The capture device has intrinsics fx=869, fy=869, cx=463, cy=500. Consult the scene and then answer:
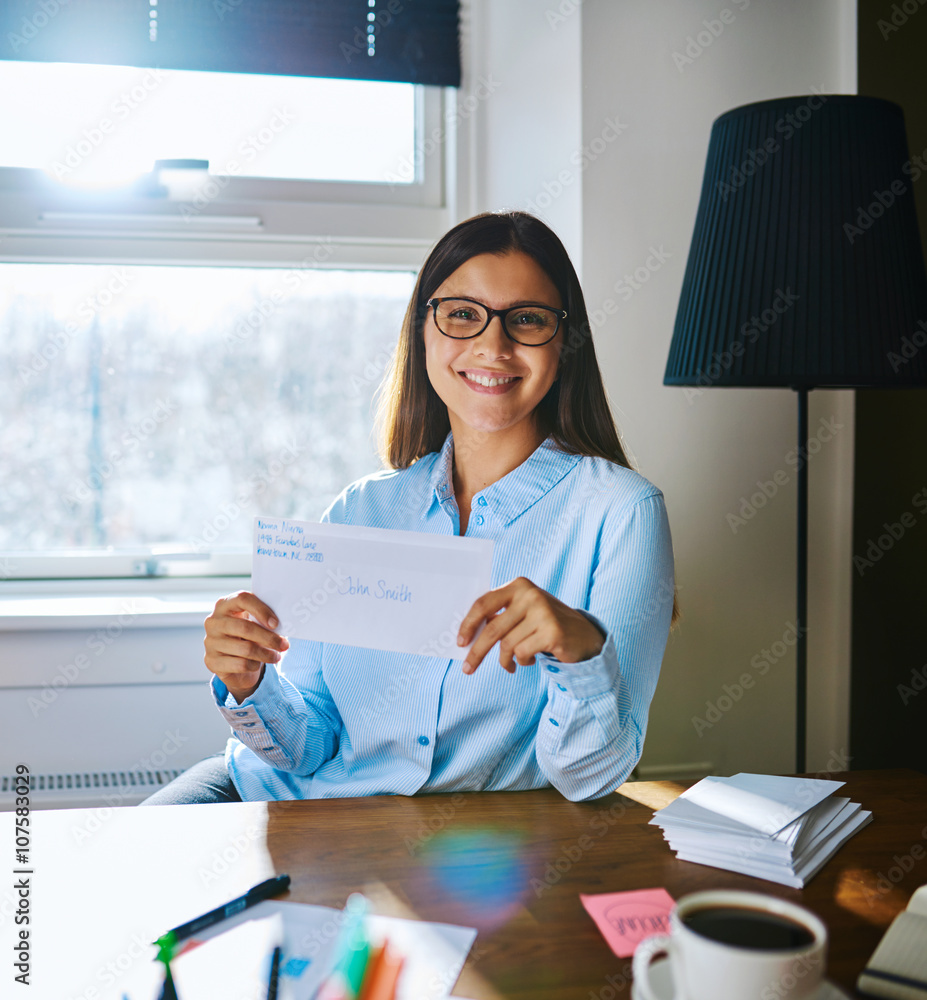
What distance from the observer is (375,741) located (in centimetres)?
117

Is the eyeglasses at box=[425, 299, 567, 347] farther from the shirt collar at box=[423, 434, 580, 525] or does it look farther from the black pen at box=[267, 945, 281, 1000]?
the black pen at box=[267, 945, 281, 1000]

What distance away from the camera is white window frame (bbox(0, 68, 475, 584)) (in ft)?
6.97

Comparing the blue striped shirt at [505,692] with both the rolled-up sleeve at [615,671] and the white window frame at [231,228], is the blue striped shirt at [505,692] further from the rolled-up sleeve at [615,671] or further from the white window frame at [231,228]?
the white window frame at [231,228]

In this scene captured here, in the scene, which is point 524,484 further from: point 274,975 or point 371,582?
point 274,975

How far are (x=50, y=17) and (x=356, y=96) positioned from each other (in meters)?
0.74

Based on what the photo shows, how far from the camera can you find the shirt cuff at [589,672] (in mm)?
924

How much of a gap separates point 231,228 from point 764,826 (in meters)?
1.90

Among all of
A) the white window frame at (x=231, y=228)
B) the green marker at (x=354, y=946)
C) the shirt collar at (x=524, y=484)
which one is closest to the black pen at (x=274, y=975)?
the green marker at (x=354, y=946)

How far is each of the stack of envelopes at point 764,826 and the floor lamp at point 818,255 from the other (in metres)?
0.62

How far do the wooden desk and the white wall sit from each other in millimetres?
927

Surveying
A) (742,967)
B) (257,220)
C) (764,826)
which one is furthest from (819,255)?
(257,220)

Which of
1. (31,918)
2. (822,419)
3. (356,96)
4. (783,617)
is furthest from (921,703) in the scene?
(356,96)

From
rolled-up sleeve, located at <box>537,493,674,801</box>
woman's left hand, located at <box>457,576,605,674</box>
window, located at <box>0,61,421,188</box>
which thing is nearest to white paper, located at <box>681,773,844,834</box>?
rolled-up sleeve, located at <box>537,493,674,801</box>

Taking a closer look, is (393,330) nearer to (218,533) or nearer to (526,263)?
(218,533)
